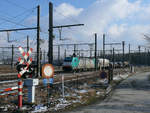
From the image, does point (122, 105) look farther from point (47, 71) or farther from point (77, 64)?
point (77, 64)

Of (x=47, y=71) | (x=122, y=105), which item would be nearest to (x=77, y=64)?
(x=122, y=105)

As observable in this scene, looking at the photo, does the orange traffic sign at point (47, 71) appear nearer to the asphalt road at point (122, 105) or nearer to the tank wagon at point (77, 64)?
the asphalt road at point (122, 105)

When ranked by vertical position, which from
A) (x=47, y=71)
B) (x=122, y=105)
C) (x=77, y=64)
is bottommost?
(x=122, y=105)

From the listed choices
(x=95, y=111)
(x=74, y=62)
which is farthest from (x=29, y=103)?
(x=74, y=62)

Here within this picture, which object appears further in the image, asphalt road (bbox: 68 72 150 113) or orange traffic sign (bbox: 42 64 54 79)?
orange traffic sign (bbox: 42 64 54 79)

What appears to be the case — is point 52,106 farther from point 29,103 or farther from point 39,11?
point 39,11

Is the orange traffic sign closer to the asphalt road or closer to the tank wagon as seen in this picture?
the asphalt road

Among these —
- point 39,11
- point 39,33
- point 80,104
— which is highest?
point 39,11

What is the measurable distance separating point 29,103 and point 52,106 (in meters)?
1.06

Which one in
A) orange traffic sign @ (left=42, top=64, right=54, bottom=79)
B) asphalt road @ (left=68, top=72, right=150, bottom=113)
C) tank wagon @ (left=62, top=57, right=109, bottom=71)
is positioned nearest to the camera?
Answer: asphalt road @ (left=68, top=72, right=150, bottom=113)

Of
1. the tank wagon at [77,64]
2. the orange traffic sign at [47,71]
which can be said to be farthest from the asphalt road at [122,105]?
the tank wagon at [77,64]

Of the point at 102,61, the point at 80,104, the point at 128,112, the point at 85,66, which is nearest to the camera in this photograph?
the point at 128,112

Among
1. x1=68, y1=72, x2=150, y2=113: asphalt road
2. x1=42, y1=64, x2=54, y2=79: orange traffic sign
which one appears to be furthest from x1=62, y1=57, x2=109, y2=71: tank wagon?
x1=42, y1=64, x2=54, y2=79: orange traffic sign

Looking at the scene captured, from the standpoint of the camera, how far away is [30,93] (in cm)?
820
